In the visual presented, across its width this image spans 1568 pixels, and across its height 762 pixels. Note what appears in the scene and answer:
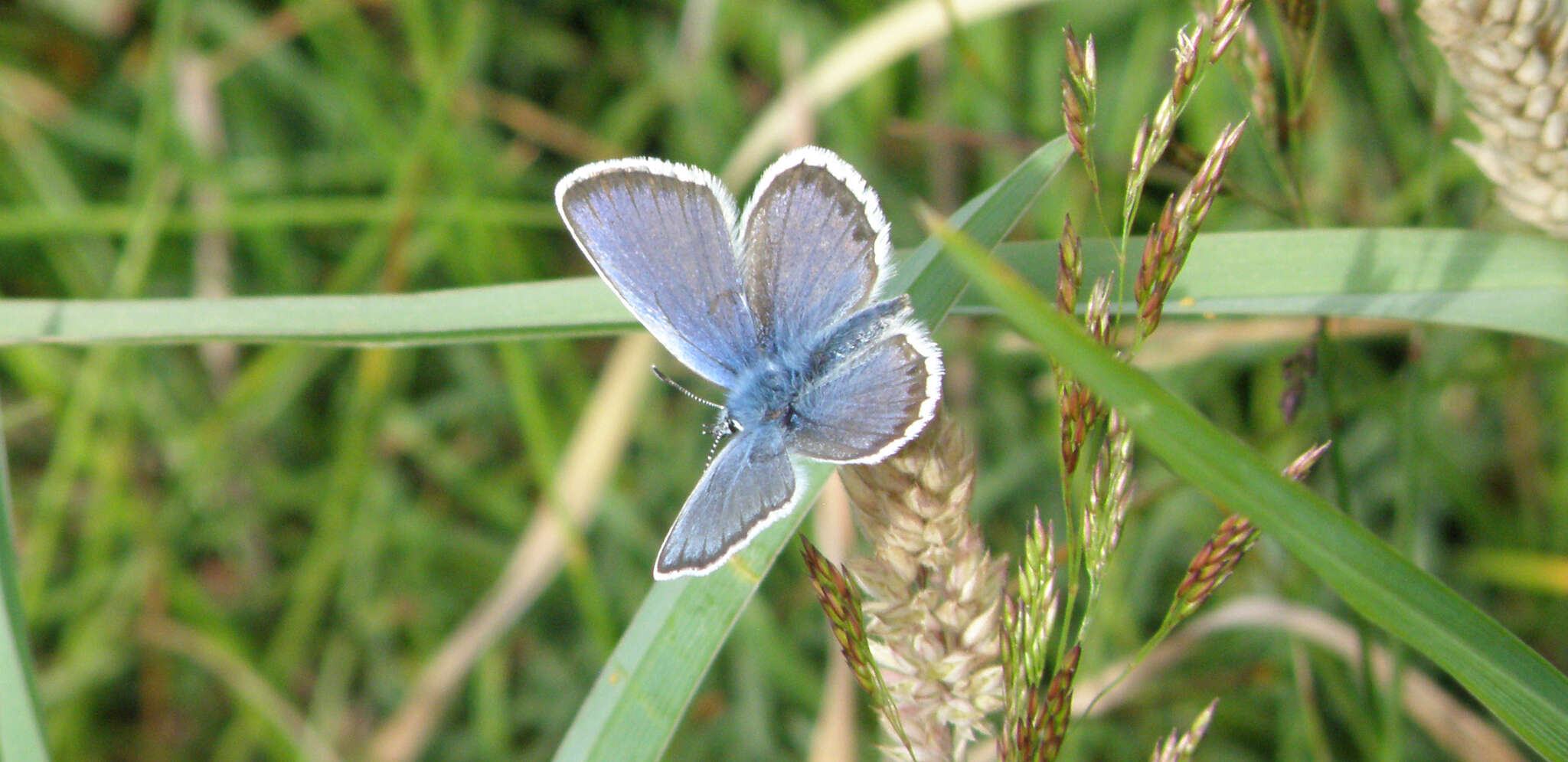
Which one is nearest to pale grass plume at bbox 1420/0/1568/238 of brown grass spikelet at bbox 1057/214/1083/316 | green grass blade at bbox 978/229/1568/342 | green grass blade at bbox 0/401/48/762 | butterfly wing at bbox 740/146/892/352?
green grass blade at bbox 978/229/1568/342

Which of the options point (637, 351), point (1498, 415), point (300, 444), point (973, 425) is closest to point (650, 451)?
point (637, 351)

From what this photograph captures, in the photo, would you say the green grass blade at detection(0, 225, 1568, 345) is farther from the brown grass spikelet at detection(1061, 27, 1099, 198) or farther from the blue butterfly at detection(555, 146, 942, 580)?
the brown grass spikelet at detection(1061, 27, 1099, 198)

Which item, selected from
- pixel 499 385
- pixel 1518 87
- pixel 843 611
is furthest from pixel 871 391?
pixel 499 385

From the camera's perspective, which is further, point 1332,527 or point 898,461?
point 898,461

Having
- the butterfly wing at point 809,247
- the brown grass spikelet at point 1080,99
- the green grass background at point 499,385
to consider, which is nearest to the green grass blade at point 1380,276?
the butterfly wing at point 809,247

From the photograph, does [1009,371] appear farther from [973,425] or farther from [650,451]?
[650,451]

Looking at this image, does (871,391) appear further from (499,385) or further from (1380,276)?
(499,385)
